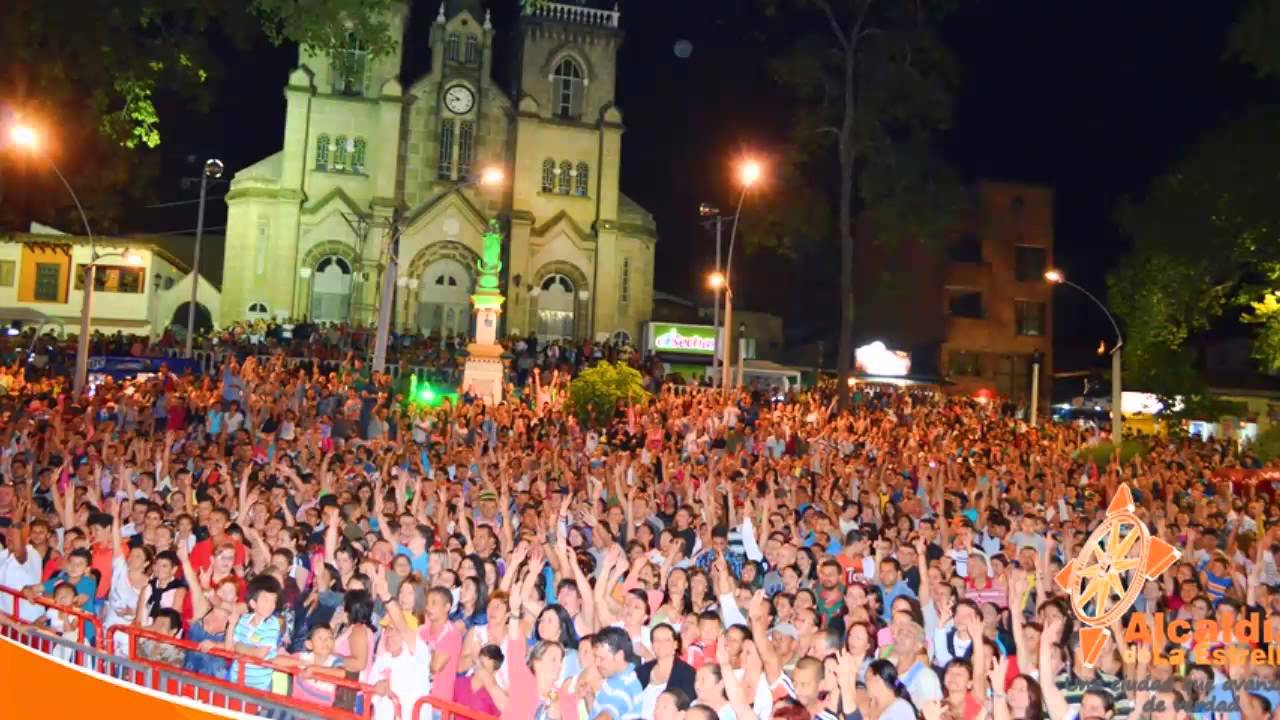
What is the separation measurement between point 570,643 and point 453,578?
4.17 feet

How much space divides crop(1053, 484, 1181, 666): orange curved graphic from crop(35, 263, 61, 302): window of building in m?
47.4

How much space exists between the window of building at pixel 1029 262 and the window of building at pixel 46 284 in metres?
40.9

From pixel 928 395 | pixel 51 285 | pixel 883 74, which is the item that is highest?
pixel 883 74

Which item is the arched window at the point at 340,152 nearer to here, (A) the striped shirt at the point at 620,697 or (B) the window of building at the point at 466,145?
A: (B) the window of building at the point at 466,145

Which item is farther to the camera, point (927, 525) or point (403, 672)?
point (927, 525)

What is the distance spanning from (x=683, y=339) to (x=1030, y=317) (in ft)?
51.9

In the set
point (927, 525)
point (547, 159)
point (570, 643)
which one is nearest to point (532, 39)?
point (547, 159)

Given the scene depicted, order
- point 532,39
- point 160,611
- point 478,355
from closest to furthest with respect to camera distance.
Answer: point 160,611, point 478,355, point 532,39

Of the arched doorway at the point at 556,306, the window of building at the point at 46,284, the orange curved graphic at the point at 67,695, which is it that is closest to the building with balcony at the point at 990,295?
the arched doorway at the point at 556,306

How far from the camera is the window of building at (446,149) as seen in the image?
50.3 metres

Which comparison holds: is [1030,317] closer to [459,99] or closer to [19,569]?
[459,99]

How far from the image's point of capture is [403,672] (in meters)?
6.78

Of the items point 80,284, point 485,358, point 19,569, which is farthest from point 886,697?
point 80,284

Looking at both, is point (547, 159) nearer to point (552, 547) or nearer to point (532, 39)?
point (532, 39)
